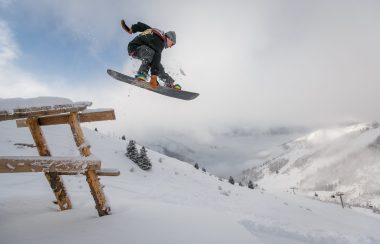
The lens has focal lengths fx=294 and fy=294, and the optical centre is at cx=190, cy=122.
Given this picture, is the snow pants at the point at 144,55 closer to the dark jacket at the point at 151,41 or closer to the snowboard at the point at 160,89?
the dark jacket at the point at 151,41

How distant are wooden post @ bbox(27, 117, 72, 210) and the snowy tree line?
70.9ft

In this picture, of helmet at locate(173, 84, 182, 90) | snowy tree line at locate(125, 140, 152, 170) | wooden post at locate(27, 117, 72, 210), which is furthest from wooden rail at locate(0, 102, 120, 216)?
snowy tree line at locate(125, 140, 152, 170)

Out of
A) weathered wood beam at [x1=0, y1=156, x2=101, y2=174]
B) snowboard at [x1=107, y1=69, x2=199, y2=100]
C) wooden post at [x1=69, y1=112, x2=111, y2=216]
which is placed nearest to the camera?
weathered wood beam at [x1=0, y1=156, x2=101, y2=174]

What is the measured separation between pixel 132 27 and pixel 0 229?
6.18 meters

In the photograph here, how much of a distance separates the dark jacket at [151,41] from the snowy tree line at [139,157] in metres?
20.3

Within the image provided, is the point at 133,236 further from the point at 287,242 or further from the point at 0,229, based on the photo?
the point at 287,242

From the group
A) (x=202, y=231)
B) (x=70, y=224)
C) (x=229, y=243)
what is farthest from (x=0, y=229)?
(x=229, y=243)

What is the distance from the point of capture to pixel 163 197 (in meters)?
18.0

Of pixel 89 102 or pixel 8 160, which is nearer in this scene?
pixel 8 160

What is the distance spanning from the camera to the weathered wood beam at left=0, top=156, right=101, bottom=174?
4389 mm

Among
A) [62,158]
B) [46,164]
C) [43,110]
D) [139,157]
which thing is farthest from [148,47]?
[139,157]

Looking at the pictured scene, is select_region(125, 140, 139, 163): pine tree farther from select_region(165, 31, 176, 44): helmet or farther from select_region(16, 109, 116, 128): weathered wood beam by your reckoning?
select_region(16, 109, 116, 128): weathered wood beam

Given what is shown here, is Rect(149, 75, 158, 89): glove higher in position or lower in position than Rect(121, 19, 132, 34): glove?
lower

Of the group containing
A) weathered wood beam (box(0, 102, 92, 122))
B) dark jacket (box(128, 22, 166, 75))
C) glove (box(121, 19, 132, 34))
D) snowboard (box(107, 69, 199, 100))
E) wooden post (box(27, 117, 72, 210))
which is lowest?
wooden post (box(27, 117, 72, 210))
